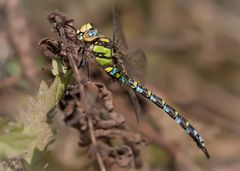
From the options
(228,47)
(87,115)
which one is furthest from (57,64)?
(228,47)

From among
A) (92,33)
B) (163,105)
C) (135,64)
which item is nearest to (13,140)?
(92,33)

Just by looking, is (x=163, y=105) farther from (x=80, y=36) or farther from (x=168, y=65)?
(x=168, y=65)

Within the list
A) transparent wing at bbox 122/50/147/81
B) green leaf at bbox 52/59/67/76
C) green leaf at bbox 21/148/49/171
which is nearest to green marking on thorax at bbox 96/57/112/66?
transparent wing at bbox 122/50/147/81

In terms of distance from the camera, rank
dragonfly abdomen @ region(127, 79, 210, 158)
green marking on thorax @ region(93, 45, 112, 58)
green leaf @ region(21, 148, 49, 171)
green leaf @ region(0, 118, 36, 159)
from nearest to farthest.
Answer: green leaf @ region(0, 118, 36, 159), green leaf @ region(21, 148, 49, 171), green marking on thorax @ region(93, 45, 112, 58), dragonfly abdomen @ region(127, 79, 210, 158)

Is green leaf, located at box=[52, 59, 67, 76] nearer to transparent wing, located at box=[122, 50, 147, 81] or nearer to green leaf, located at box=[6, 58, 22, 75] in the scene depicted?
transparent wing, located at box=[122, 50, 147, 81]

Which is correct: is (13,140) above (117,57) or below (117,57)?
below

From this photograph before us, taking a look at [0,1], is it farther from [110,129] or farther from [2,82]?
[110,129]
